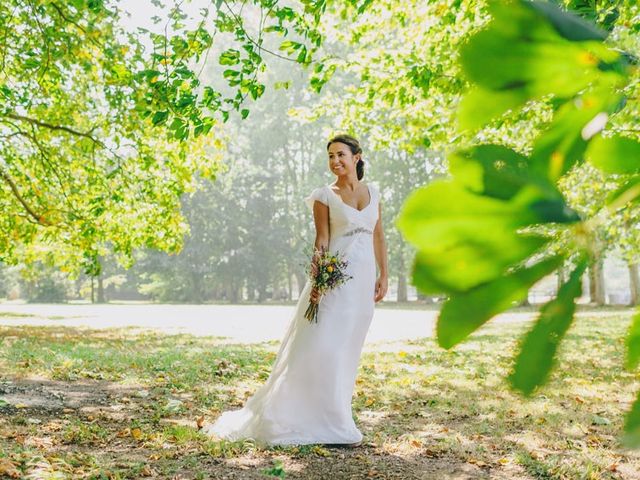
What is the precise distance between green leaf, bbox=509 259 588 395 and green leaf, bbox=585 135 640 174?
6 cm

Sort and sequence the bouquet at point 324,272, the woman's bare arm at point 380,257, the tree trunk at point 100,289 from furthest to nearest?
the tree trunk at point 100,289 < the woman's bare arm at point 380,257 < the bouquet at point 324,272

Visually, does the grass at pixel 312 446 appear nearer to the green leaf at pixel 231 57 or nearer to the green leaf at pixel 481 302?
the green leaf at pixel 481 302

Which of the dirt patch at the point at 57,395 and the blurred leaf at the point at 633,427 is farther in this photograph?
the dirt patch at the point at 57,395

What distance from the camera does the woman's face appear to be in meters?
4.68

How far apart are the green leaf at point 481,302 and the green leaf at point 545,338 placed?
14 mm

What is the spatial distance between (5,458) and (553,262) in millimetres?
4246

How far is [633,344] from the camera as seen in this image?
11.3 inches

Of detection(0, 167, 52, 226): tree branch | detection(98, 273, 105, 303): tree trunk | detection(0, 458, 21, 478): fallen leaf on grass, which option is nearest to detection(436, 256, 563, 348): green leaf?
detection(0, 458, 21, 478): fallen leaf on grass

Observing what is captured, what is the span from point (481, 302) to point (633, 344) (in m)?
0.08

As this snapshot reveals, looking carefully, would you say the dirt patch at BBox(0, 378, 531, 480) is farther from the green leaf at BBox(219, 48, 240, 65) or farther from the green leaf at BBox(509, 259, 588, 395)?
the green leaf at BBox(509, 259, 588, 395)

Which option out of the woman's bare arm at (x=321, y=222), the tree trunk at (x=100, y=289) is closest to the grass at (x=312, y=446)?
the woman's bare arm at (x=321, y=222)

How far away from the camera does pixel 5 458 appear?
375 cm

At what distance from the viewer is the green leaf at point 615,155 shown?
297mm

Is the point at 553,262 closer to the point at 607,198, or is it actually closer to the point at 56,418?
the point at 607,198
